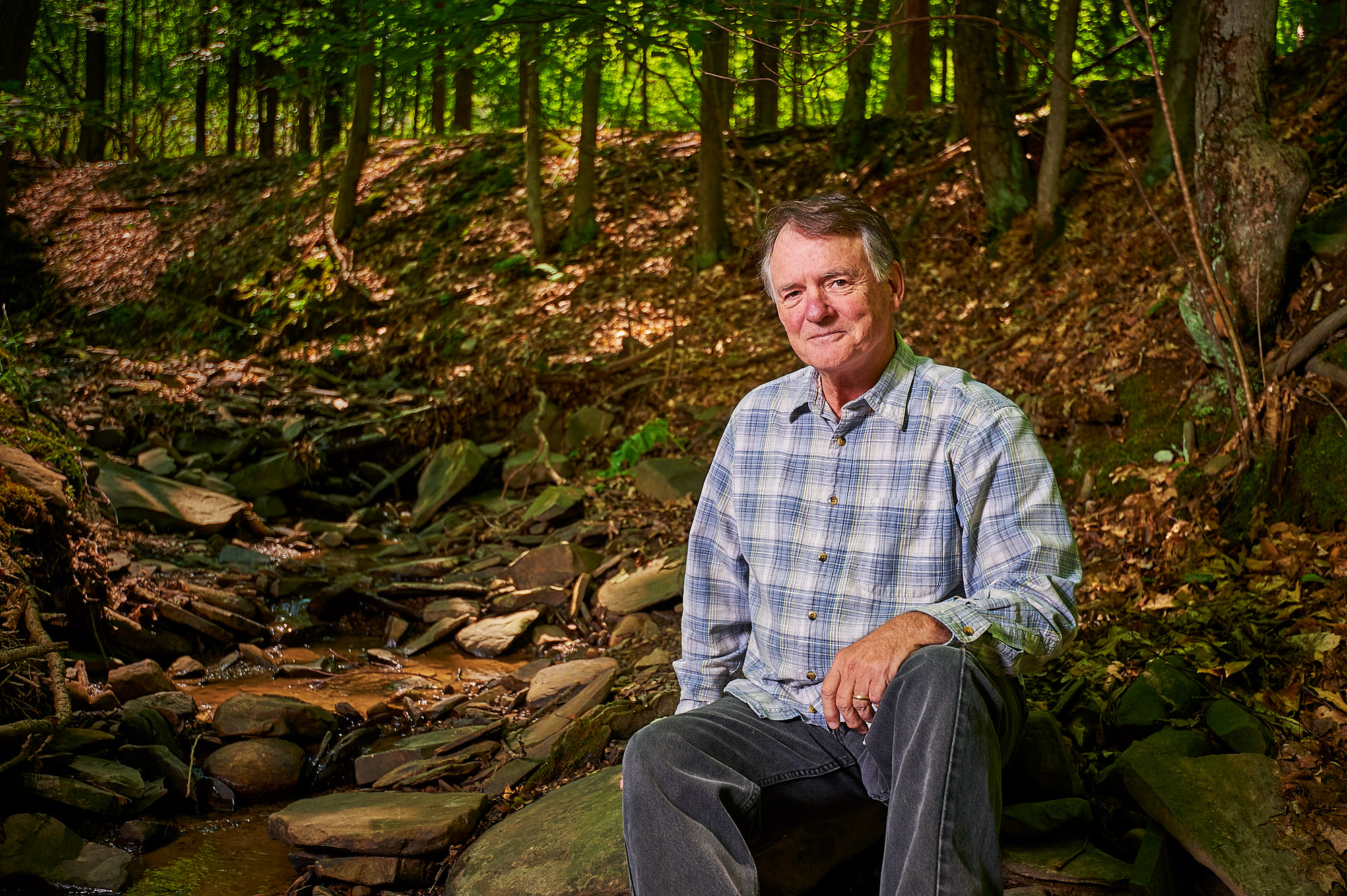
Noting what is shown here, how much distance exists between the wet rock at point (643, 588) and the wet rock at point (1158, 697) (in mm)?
2922

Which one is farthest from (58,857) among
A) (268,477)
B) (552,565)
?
(268,477)

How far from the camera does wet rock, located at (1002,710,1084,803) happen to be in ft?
9.37

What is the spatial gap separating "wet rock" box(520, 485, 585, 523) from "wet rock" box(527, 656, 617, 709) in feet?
8.17

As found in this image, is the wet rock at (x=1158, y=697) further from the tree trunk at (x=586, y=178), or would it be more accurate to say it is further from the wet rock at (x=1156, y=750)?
the tree trunk at (x=586, y=178)

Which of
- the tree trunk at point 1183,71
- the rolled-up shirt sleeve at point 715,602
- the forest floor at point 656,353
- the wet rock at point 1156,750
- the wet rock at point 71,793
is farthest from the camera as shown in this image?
the tree trunk at point 1183,71

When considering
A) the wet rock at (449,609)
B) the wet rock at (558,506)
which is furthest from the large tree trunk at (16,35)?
the wet rock at (449,609)

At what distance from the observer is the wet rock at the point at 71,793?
11.7 ft

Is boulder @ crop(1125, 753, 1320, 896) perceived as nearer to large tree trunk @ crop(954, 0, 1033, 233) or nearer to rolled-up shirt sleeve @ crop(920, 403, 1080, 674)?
rolled-up shirt sleeve @ crop(920, 403, 1080, 674)

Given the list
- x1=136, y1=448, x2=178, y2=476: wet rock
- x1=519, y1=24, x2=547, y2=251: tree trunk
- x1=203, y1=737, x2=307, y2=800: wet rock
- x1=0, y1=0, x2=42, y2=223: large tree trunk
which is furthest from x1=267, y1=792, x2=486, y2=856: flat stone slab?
x1=0, y1=0, x2=42, y2=223: large tree trunk

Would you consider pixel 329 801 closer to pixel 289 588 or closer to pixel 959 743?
pixel 959 743

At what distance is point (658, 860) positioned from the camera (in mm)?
1998

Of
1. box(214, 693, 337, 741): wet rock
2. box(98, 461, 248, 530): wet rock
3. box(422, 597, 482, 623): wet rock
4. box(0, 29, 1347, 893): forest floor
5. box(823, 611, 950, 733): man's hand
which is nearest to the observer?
box(823, 611, 950, 733): man's hand

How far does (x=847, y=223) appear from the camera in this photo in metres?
2.32

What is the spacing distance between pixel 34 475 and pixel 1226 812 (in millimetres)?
5747
